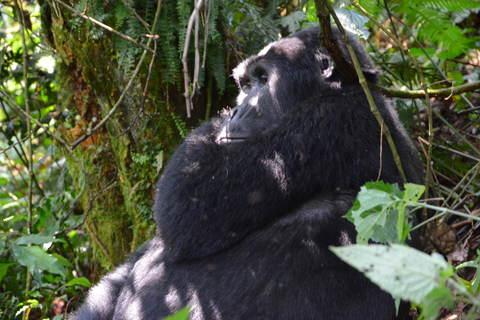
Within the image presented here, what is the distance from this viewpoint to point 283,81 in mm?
3139

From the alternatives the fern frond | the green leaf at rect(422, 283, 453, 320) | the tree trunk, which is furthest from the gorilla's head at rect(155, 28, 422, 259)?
the fern frond

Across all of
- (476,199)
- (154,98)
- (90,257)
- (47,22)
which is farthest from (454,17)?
(90,257)

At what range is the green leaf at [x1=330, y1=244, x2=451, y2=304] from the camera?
119 cm

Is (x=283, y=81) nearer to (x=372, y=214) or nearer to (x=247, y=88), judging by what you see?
(x=247, y=88)

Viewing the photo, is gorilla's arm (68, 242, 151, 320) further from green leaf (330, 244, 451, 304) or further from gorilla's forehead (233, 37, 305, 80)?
green leaf (330, 244, 451, 304)

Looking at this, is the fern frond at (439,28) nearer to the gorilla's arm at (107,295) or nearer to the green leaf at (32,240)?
the gorilla's arm at (107,295)

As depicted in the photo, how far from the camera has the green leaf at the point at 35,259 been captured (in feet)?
10.0

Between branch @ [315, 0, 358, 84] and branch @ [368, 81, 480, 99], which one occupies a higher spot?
branch @ [315, 0, 358, 84]

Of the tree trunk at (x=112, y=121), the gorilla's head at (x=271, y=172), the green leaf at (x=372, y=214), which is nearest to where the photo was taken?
the green leaf at (x=372, y=214)

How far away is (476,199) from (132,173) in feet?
9.46

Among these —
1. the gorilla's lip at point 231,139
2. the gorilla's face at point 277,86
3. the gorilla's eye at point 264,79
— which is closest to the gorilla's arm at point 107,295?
the gorilla's lip at point 231,139

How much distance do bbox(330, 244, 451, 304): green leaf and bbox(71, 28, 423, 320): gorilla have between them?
4.15 feet

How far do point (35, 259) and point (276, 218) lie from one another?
5.50 feet

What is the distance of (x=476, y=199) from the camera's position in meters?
3.90
